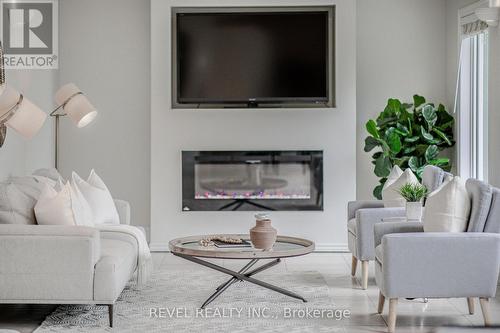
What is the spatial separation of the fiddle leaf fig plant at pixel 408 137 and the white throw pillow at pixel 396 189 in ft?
3.70

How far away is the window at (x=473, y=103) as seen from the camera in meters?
7.27

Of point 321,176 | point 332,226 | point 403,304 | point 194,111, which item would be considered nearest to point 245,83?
point 194,111

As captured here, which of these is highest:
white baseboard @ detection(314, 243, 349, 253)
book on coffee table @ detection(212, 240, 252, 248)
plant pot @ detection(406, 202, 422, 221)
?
plant pot @ detection(406, 202, 422, 221)

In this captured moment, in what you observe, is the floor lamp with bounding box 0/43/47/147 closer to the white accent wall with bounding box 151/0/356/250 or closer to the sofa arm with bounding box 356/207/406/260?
the sofa arm with bounding box 356/207/406/260

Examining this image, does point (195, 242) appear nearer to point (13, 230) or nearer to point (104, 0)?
point (13, 230)

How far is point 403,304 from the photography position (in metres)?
5.46

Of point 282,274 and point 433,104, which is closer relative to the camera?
point 282,274

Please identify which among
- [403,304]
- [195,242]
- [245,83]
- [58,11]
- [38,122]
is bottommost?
[403,304]

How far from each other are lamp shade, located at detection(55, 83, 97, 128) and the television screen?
5.58 ft

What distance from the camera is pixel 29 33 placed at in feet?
26.7

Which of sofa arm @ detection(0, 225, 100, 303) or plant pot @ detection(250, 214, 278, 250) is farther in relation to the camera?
plant pot @ detection(250, 214, 278, 250)

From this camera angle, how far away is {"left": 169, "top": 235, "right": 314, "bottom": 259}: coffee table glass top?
5.10 meters

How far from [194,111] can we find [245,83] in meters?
0.60

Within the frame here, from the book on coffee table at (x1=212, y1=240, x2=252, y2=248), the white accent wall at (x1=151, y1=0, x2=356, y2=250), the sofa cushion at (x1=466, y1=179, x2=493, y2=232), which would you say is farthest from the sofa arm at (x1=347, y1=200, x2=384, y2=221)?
the sofa cushion at (x1=466, y1=179, x2=493, y2=232)
